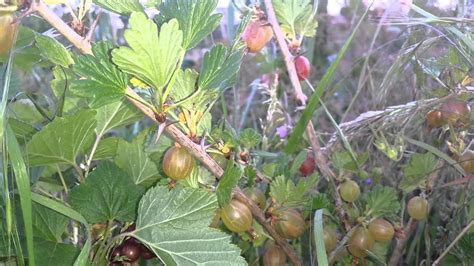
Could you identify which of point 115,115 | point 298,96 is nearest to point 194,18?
point 115,115

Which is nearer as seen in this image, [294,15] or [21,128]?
[21,128]

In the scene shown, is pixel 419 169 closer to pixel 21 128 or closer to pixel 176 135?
pixel 176 135

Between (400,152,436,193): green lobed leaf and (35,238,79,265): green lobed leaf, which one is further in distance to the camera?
(400,152,436,193): green lobed leaf

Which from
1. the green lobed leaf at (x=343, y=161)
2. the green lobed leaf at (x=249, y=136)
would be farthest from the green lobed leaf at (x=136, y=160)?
the green lobed leaf at (x=343, y=161)

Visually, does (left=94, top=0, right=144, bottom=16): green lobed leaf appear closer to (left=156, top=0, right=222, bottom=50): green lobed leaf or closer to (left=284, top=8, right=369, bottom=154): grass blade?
(left=156, top=0, right=222, bottom=50): green lobed leaf

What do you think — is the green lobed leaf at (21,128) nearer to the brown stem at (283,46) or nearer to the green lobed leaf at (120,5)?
the green lobed leaf at (120,5)

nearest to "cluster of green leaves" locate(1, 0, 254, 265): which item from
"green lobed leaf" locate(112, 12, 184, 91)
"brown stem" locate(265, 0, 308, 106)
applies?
"green lobed leaf" locate(112, 12, 184, 91)

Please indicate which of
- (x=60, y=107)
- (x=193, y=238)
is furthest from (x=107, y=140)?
(x=193, y=238)
